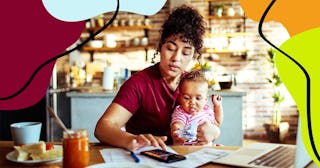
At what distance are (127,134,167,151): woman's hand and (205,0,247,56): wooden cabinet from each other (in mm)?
4891

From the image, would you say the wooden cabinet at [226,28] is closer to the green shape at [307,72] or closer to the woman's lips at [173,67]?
the green shape at [307,72]

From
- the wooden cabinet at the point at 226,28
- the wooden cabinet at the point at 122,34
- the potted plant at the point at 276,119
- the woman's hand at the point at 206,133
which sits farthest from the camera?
the wooden cabinet at the point at 122,34

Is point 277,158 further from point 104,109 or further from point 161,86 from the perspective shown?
point 104,109

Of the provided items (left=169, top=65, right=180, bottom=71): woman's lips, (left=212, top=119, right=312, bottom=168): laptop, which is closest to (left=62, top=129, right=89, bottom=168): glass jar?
(left=212, top=119, right=312, bottom=168): laptop

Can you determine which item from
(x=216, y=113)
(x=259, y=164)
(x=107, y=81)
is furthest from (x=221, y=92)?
(x=259, y=164)

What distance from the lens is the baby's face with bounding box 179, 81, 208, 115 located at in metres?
1.90

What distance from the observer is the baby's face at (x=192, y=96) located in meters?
1.90

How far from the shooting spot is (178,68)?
1.93 m

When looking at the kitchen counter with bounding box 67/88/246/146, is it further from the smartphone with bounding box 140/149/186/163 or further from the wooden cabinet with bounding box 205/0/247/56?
the wooden cabinet with bounding box 205/0/247/56

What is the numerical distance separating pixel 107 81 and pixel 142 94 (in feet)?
7.05

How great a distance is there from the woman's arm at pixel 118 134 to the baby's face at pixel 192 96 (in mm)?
296

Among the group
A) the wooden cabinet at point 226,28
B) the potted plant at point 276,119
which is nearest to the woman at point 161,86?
the potted plant at point 276,119

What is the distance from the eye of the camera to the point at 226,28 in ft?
21.0

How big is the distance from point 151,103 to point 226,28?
4.75m
